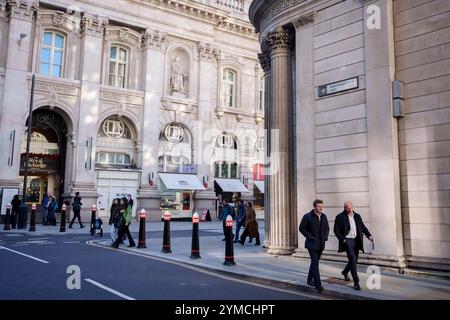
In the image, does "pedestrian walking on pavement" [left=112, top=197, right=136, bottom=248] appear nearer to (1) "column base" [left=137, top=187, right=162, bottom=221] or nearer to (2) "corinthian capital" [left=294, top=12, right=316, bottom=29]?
(2) "corinthian capital" [left=294, top=12, right=316, bottom=29]

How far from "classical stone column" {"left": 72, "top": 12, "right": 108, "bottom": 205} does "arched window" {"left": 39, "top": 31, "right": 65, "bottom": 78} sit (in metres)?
1.44

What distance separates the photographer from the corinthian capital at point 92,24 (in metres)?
28.6

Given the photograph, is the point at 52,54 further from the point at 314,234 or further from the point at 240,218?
the point at 314,234

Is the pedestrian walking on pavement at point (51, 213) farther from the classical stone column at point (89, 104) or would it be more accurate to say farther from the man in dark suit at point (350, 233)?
the man in dark suit at point (350, 233)

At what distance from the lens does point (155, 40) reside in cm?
3159

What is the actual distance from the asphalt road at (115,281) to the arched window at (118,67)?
20.9m

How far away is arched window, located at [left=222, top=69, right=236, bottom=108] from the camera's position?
36.4 meters

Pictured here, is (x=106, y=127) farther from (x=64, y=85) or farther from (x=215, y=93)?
(x=215, y=93)

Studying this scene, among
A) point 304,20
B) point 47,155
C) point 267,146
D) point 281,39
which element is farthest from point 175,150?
point 304,20

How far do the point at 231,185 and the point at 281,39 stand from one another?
73.8 feet

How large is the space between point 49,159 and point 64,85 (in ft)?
17.8

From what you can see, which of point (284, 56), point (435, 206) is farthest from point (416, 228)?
point (284, 56)

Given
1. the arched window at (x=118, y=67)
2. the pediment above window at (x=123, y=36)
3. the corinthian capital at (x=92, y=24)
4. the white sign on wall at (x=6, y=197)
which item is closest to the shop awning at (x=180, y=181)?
the arched window at (x=118, y=67)

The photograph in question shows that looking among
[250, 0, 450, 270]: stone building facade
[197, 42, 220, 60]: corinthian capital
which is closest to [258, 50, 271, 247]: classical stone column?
[250, 0, 450, 270]: stone building facade
